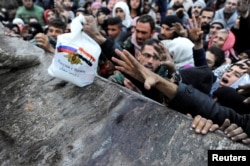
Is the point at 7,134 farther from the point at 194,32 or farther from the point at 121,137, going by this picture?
the point at 194,32

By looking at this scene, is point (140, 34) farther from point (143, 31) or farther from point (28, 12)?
point (28, 12)

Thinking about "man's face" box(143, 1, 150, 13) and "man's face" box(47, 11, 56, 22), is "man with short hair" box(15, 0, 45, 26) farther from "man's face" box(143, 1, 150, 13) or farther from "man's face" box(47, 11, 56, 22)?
"man's face" box(143, 1, 150, 13)

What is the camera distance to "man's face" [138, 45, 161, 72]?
3.01 meters

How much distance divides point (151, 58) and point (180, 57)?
2.51 feet

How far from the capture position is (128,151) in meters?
2.02

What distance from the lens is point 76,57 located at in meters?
2.45

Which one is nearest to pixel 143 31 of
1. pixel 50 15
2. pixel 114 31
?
pixel 114 31

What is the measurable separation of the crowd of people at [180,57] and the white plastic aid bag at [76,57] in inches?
5.5

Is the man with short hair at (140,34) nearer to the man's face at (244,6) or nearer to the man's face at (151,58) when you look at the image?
the man's face at (151,58)

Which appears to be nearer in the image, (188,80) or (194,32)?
(188,80)

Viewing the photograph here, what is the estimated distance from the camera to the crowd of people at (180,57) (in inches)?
88.7

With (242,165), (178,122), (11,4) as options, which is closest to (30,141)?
(178,122)

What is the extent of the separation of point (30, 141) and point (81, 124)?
28 cm

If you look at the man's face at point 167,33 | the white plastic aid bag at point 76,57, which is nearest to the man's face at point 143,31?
the man's face at point 167,33
